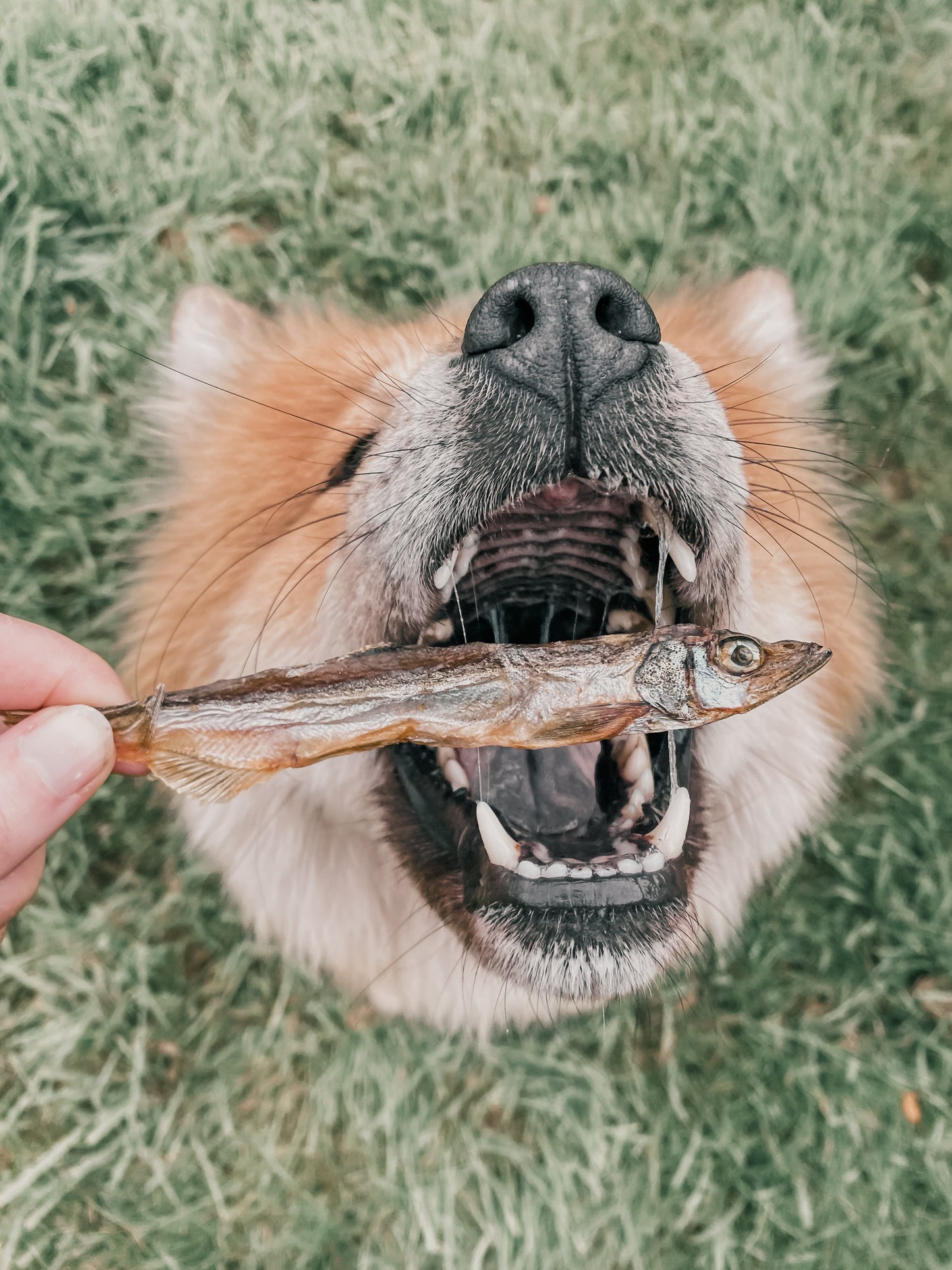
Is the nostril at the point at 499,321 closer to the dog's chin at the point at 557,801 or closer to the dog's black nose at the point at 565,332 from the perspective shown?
the dog's black nose at the point at 565,332

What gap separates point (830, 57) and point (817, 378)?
1.90 meters

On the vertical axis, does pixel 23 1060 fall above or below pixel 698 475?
below

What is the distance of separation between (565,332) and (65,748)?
116 centimetres

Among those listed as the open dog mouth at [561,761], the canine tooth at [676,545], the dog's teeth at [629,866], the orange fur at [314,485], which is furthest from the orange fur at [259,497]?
the dog's teeth at [629,866]

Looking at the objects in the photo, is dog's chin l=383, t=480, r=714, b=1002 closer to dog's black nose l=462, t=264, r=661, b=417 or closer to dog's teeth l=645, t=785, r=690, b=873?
dog's teeth l=645, t=785, r=690, b=873

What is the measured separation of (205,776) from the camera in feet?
5.37

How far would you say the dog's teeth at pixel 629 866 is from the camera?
1.88 meters

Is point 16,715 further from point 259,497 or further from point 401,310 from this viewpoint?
point 401,310

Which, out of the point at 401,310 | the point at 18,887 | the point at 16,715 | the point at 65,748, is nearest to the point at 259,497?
the point at 16,715

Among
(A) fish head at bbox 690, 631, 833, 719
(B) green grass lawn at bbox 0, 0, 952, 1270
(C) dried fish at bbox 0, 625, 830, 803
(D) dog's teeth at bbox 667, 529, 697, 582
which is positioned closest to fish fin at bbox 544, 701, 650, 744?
(C) dried fish at bbox 0, 625, 830, 803

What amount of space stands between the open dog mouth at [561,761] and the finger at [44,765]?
0.68 meters

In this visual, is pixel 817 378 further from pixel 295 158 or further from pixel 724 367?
pixel 295 158

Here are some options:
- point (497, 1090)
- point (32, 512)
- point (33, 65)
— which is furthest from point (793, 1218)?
point (33, 65)

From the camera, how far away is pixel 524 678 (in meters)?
1.62
